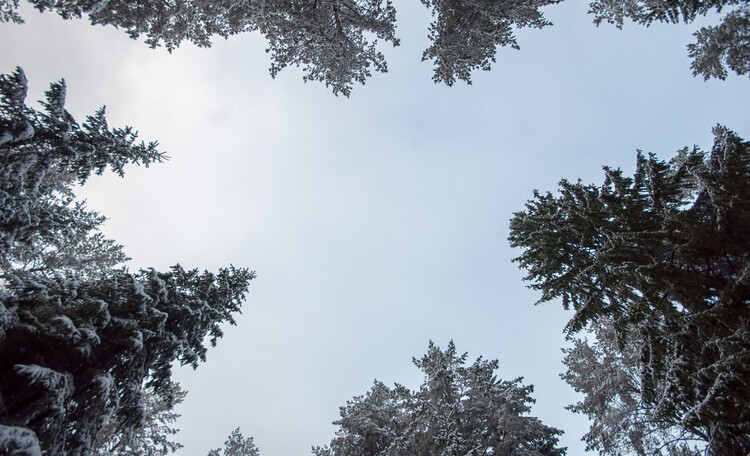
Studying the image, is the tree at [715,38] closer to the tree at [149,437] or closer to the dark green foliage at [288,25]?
the dark green foliage at [288,25]

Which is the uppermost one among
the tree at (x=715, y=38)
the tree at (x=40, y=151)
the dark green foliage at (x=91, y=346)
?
the tree at (x=715, y=38)

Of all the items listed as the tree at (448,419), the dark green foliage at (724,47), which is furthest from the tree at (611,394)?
the dark green foliage at (724,47)

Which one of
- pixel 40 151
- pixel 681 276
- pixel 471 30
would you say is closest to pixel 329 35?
pixel 471 30

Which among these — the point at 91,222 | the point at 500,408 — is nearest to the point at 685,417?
the point at 500,408

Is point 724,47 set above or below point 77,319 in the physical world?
above

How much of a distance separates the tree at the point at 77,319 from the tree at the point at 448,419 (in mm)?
8879

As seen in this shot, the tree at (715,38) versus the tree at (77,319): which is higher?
the tree at (715,38)

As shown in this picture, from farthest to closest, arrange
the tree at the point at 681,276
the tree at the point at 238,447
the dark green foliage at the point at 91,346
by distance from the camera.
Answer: the tree at the point at 238,447
the tree at the point at 681,276
the dark green foliage at the point at 91,346

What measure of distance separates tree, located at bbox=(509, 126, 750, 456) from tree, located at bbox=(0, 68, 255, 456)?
855 centimetres

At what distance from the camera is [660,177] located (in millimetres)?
7949

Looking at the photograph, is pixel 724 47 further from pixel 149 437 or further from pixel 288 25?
pixel 149 437

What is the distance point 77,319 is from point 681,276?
10478 millimetres

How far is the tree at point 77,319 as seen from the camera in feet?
16.6

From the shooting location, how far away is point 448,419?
13.0m
